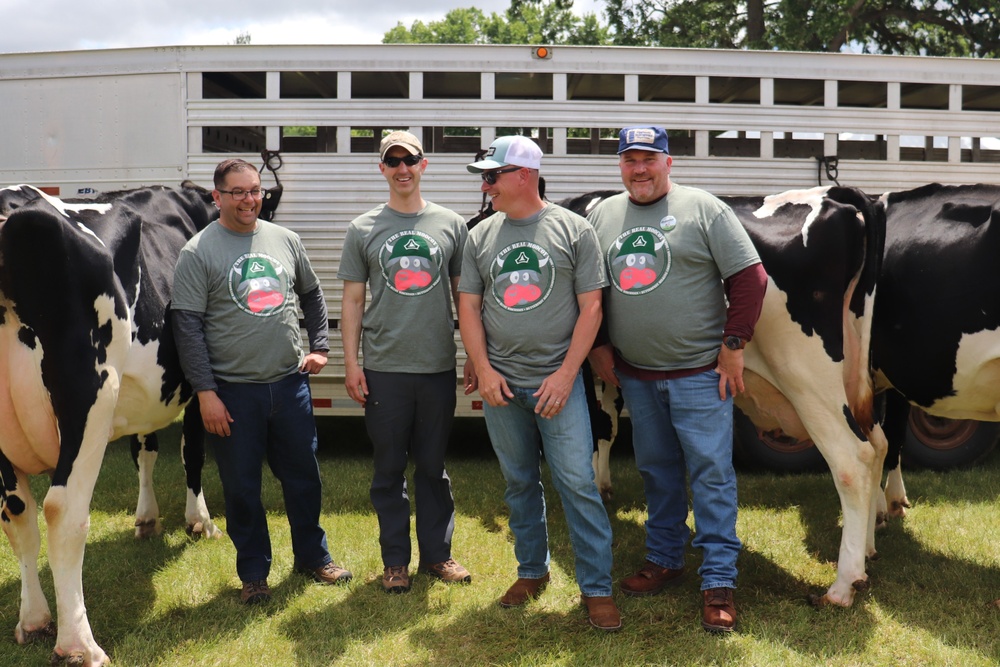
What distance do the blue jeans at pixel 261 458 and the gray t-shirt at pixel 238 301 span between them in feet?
0.37

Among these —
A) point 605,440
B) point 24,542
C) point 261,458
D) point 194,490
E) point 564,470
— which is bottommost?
point 194,490

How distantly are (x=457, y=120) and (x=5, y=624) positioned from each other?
4.33 metres

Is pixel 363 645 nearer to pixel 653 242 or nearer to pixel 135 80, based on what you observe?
pixel 653 242

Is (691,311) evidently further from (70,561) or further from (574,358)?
(70,561)

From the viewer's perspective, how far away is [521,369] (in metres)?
3.70

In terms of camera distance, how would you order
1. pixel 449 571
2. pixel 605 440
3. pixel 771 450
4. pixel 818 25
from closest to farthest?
pixel 449 571
pixel 605 440
pixel 771 450
pixel 818 25

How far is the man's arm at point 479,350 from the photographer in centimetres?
369

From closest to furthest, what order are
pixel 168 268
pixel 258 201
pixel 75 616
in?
pixel 75 616 < pixel 258 201 < pixel 168 268

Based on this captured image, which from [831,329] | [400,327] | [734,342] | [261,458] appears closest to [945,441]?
[831,329]

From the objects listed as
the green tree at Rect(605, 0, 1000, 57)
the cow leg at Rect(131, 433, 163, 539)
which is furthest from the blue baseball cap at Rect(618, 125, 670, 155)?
the green tree at Rect(605, 0, 1000, 57)

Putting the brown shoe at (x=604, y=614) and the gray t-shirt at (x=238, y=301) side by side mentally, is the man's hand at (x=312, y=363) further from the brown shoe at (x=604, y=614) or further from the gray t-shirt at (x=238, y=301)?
the brown shoe at (x=604, y=614)

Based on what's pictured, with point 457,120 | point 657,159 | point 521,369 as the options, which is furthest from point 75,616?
point 457,120

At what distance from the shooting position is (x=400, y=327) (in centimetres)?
406

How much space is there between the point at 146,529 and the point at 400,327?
2.43m
